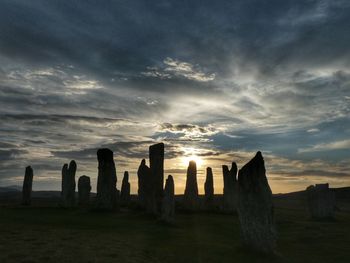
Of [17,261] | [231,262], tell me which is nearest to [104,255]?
[17,261]

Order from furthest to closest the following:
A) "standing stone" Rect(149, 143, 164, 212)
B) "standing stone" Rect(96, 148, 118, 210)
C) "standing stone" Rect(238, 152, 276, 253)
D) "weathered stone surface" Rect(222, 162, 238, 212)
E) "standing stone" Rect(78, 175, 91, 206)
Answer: "standing stone" Rect(78, 175, 91, 206) → "weathered stone surface" Rect(222, 162, 238, 212) → "standing stone" Rect(96, 148, 118, 210) → "standing stone" Rect(149, 143, 164, 212) → "standing stone" Rect(238, 152, 276, 253)

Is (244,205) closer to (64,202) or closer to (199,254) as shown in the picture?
(199,254)

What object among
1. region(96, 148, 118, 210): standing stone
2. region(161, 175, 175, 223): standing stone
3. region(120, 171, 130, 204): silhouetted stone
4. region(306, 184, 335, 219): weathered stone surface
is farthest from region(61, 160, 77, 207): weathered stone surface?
region(306, 184, 335, 219): weathered stone surface

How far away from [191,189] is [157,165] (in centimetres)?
1082

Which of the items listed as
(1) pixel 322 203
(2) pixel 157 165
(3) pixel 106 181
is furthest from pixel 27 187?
Answer: (1) pixel 322 203

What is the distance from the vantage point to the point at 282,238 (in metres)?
26.1

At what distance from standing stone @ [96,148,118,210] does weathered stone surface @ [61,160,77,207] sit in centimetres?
792

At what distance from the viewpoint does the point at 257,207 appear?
1977 cm

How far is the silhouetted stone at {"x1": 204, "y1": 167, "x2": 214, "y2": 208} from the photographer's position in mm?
49397

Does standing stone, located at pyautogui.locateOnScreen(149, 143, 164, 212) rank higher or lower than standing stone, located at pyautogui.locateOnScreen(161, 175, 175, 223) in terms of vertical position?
higher

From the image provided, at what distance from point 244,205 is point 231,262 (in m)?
3.15

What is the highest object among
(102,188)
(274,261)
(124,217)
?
(102,188)

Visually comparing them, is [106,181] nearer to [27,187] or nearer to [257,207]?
[27,187]

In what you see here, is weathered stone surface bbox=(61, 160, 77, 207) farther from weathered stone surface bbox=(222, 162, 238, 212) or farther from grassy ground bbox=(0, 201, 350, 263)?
weathered stone surface bbox=(222, 162, 238, 212)
